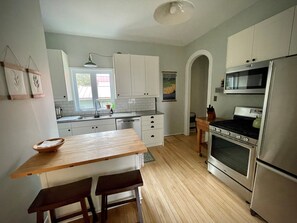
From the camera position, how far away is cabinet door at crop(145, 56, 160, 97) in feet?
10.5

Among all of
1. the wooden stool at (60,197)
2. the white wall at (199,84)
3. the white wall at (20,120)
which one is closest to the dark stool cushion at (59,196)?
the wooden stool at (60,197)

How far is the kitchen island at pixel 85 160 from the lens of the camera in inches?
42.6

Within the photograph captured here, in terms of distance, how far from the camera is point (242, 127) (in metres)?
1.78

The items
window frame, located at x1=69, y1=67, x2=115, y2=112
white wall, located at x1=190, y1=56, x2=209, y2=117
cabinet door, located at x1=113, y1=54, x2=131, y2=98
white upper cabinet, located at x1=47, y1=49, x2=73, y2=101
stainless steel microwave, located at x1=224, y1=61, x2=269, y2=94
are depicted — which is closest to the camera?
stainless steel microwave, located at x1=224, y1=61, x2=269, y2=94

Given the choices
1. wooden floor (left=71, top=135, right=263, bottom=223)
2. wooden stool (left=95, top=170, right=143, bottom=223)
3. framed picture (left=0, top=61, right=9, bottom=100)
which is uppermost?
framed picture (left=0, top=61, right=9, bottom=100)

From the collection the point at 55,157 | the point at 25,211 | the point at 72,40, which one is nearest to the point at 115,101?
the point at 72,40

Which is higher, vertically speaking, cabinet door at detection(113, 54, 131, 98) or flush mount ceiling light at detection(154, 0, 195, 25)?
flush mount ceiling light at detection(154, 0, 195, 25)

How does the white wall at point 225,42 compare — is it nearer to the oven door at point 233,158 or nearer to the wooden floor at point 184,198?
the oven door at point 233,158

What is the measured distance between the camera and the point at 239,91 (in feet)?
6.50

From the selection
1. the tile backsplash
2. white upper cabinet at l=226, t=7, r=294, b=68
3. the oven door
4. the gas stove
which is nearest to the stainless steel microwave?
white upper cabinet at l=226, t=7, r=294, b=68

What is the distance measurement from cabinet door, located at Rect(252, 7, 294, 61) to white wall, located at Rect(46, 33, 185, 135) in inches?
87.0

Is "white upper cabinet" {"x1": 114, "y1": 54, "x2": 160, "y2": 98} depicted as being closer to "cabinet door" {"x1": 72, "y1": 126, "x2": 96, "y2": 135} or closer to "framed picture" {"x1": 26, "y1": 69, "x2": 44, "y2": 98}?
"cabinet door" {"x1": 72, "y1": 126, "x2": 96, "y2": 135}

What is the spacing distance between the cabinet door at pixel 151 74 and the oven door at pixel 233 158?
1.82 meters

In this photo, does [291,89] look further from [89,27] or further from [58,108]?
[58,108]
